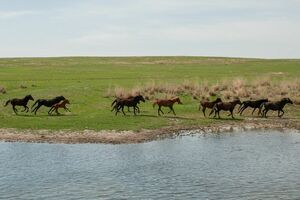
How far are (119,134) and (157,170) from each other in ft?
30.4

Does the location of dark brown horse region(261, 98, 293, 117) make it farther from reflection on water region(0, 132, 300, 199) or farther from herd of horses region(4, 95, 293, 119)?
reflection on water region(0, 132, 300, 199)

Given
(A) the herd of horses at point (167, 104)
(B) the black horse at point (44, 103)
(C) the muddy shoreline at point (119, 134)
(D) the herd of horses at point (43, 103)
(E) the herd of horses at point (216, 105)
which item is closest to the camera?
(C) the muddy shoreline at point (119, 134)

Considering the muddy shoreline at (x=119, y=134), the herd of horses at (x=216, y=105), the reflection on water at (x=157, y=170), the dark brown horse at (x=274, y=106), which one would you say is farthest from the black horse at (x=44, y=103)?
the dark brown horse at (x=274, y=106)

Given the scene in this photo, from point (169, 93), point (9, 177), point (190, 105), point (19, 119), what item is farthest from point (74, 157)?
point (169, 93)

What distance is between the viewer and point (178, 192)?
718 inches

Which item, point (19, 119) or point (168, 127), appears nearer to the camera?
point (168, 127)

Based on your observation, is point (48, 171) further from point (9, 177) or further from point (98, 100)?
point (98, 100)

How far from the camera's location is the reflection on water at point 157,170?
723 inches

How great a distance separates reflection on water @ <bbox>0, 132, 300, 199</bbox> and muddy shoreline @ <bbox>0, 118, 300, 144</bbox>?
4.32 feet

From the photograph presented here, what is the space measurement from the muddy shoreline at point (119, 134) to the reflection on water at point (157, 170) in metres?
1.32

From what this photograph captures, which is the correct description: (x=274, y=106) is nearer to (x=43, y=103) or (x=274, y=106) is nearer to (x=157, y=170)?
(x=43, y=103)

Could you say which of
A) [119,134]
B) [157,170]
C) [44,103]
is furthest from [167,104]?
[157,170]

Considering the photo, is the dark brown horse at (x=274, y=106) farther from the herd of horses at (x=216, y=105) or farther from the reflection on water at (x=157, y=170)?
the reflection on water at (x=157, y=170)

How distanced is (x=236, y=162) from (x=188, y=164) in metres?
2.19
